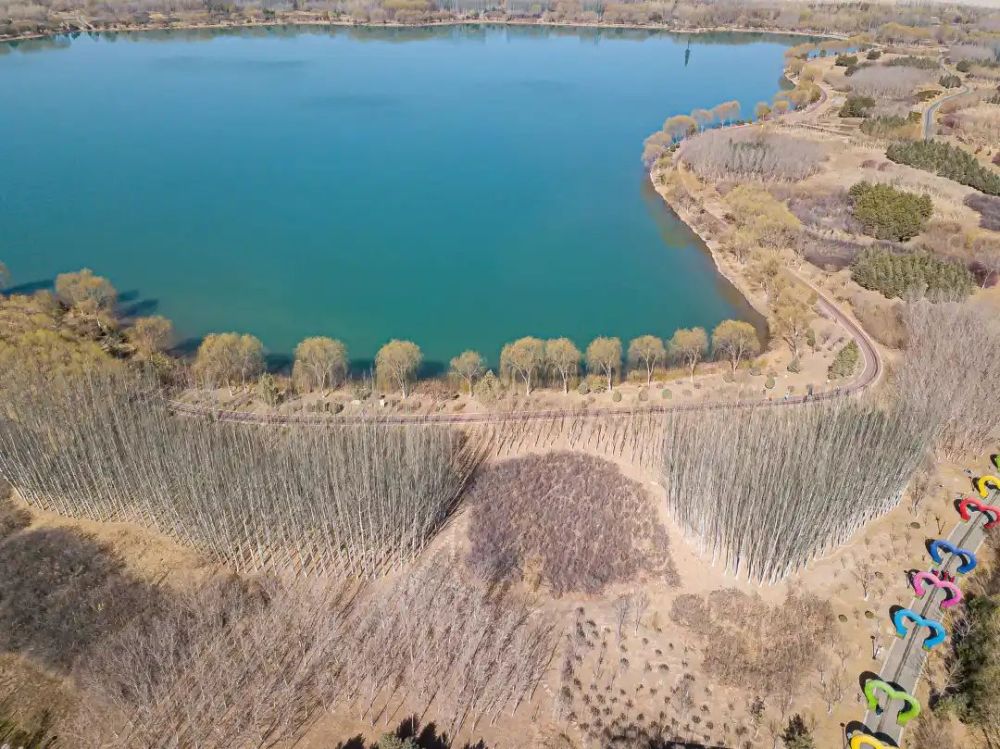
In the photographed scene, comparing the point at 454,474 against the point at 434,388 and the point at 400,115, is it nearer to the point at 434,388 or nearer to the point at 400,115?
the point at 434,388

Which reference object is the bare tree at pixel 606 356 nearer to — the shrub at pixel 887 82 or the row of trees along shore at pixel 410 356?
the row of trees along shore at pixel 410 356

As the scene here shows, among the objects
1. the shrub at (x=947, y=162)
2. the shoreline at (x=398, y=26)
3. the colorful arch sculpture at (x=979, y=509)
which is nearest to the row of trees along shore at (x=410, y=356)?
the colorful arch sculpture at (x=979, y=509)

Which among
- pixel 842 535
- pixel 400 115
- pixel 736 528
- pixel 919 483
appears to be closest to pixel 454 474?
pixel 736 528

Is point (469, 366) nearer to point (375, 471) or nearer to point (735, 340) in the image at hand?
point (375, 471)

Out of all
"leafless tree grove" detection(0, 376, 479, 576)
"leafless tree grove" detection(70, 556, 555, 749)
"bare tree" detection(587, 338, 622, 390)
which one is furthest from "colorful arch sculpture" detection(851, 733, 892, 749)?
"bare tree" detection(587, 338, 622, 390)

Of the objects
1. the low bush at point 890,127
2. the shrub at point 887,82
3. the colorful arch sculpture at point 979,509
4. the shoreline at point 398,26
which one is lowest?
the colorful arch sculpture at point 979,509
